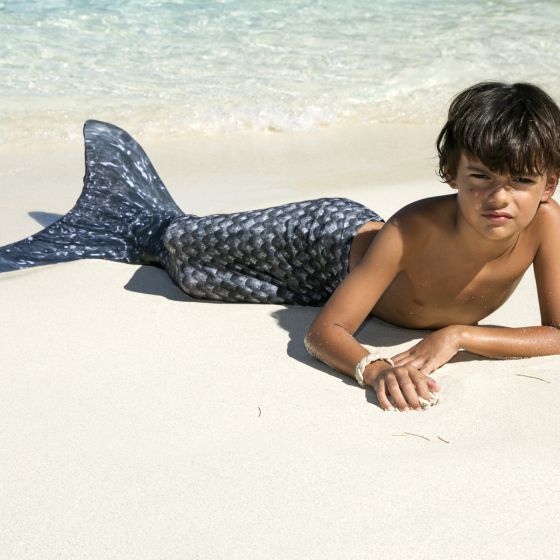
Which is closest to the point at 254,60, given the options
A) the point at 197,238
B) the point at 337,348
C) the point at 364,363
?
the point at 197,238

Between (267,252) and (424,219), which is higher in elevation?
(424,219)

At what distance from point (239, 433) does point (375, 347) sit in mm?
803

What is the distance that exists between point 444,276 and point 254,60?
5674 mm

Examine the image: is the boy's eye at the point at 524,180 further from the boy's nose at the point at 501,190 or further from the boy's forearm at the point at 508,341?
the boy's forearm at the point at 508,341

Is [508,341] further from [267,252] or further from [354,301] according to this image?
[267,252]

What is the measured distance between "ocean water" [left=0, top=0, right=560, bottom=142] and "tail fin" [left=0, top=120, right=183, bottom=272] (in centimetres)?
240

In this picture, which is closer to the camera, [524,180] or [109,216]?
[524,180]

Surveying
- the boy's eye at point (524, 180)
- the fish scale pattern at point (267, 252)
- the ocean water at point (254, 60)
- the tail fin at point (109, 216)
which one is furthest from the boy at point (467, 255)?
the ocean water at point (254, 60)

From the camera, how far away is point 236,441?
2533 mm

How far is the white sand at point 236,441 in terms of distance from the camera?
2111mm

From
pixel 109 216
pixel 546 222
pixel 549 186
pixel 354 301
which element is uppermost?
pixel 549 186

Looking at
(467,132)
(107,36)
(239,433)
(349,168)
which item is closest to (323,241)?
(467,132)

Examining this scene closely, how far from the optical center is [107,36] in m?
9.10

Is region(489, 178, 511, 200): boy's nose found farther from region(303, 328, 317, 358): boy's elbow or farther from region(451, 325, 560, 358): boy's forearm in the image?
region(303, 328, 317, 358): boy's elbow
